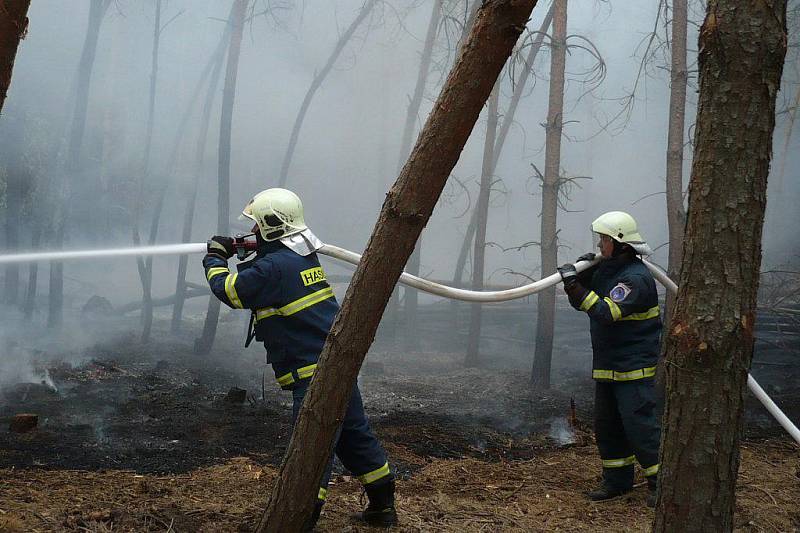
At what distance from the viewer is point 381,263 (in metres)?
2.78

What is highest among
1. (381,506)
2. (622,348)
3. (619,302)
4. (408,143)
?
(408,143)

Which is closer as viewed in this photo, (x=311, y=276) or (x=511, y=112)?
(x=311, y=276)

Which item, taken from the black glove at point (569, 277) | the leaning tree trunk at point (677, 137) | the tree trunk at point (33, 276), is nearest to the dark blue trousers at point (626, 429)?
the black glove at point (569, 277)

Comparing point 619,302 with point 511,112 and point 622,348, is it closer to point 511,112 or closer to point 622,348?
point 622,348

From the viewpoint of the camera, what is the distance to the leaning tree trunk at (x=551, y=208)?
8773 millimetres

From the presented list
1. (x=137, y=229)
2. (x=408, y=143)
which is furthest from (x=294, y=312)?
(x=408, y=143)

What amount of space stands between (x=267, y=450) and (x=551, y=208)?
16.5 ft

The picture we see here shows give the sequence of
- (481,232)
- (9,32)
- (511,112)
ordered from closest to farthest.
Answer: (9,32), (481,232), (511,112)

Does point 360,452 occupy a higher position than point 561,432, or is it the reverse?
point 360,452

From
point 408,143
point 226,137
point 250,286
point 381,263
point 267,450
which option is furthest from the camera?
point 408,143

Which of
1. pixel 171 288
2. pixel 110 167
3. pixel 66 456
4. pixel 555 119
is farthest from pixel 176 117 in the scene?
pixel 66 456

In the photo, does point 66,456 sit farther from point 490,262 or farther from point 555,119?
point 490,262

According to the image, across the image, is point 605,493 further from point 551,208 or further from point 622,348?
point 551,208

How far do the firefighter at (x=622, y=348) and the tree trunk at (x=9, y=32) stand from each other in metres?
3.24
